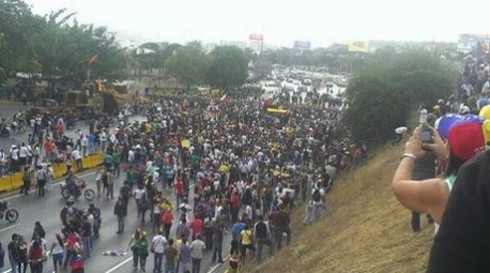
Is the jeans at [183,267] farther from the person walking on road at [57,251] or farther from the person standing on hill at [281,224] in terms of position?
the person walking on road at [57,251]

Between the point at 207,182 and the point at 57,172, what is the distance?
275 inches

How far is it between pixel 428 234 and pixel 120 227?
10.8 metres

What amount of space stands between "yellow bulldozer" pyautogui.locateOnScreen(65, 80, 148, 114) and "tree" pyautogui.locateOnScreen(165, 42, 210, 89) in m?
22.4

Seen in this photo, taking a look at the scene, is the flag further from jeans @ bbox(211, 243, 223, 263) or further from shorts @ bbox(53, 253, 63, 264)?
shorts @ bbox(53, 253, 63, 264)

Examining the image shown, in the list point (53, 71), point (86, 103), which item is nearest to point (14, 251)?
point (86, 103)

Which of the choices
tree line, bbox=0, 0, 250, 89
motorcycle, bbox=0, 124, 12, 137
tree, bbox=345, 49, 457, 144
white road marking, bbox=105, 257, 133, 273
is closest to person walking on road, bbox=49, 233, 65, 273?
white road marking, bbox=105, 257, 133, 273

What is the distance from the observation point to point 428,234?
377 inches

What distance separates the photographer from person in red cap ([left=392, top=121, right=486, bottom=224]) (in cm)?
260

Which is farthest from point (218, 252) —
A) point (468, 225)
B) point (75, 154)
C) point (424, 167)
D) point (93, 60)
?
point (93, 60)

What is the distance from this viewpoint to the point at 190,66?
74.3 m

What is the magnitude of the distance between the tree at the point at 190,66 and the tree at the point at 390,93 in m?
43.6

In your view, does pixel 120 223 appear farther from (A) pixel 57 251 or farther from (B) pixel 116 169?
(B) pixel 116 169

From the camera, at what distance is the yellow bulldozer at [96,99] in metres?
44.4

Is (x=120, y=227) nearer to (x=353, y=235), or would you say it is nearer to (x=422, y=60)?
(x=353, y=235)
